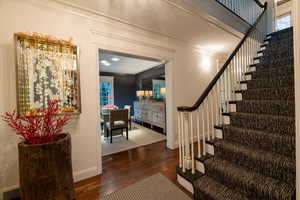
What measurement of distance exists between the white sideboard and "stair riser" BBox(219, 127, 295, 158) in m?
2.65

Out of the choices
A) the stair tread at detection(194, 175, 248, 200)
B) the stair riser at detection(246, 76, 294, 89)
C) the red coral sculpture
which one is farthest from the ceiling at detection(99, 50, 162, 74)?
the stair tread at detection(194, 175, 248, 200)

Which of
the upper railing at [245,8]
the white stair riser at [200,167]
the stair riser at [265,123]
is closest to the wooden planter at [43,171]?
the white stair riser at [200,167]

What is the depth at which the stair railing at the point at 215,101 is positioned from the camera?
71.3 inches

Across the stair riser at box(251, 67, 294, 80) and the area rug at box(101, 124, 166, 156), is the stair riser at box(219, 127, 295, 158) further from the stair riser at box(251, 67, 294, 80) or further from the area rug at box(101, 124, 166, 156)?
the area rug at box(101, 124, 166, 156)

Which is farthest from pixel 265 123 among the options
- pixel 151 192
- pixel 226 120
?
pixel 151 192

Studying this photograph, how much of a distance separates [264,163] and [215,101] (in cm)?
97

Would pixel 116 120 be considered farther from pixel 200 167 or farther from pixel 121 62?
pixel 121 62

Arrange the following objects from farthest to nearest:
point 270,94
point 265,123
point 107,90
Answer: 1. point 107,90
2. point 270,94
3. point 265,123

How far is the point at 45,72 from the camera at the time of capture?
1.69 metres

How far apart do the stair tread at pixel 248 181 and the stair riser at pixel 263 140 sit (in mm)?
334

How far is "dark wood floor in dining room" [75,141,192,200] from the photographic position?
1.76 m

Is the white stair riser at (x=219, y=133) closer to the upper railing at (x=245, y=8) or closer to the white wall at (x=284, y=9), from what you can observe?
the upper railing at (x=245, y=8)

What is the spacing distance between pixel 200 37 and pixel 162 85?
4.36m

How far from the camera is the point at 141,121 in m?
5.90
